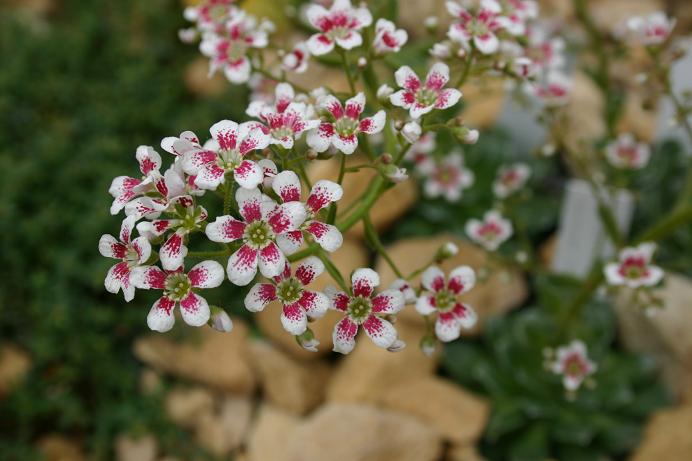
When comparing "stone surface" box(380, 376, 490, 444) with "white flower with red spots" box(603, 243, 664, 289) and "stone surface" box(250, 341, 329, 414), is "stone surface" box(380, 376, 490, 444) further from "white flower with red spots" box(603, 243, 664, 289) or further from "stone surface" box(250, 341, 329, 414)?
"white flower with red spots" box(603, 243, 664, 289)

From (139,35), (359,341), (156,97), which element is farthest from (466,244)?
(139,35)

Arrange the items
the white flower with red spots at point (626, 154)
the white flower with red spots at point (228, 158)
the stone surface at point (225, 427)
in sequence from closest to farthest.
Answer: the white flower with red spots at point (228, 158) → the white flower with red spots at point (626, 154) → the stone surface at point (225, 427)

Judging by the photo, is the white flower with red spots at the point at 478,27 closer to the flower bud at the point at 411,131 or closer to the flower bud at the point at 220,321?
the flower bud at the point at 411,131

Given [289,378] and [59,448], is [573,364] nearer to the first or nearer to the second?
[289,378]

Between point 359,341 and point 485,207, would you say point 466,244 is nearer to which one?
point 485,207

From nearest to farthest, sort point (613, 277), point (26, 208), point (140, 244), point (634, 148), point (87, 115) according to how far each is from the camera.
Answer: point (140, 244) < point (613, 277) < point (634, 148) < point (26, 208) < point (87, 115)

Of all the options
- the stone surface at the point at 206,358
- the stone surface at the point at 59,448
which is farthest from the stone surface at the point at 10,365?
the stone surface at the point at 206,358
